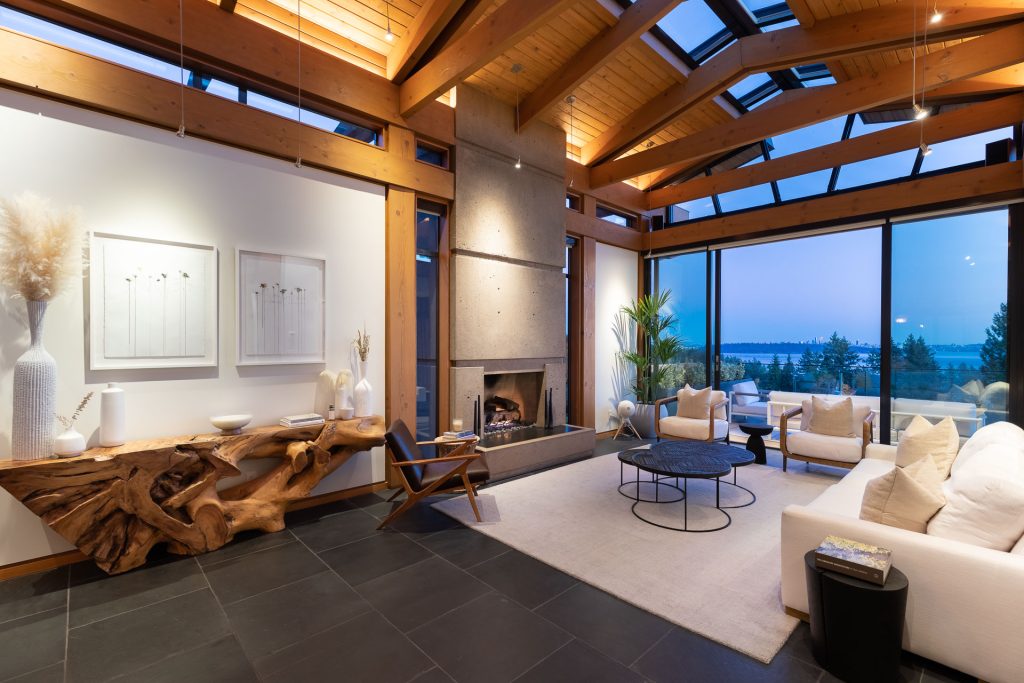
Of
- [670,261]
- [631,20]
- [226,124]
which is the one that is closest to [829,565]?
[631,20]

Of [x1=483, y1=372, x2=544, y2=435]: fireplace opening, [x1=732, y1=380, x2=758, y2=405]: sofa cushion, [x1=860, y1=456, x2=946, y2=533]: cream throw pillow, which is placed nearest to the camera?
[x1=860, y1=456, x2=946, y2=533]: cream throw pillow

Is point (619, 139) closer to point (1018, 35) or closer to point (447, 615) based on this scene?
point (1018, 35)

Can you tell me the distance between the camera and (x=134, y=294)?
328cm

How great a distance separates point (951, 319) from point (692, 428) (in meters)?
3.17

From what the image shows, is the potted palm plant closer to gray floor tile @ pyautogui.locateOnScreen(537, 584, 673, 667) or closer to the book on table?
gray floor tile @ pyautogui.locateOnScreen(537, 584, 673, 667)

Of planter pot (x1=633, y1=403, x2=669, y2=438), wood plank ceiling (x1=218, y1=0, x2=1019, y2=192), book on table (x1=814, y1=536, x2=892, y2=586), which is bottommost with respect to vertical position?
planter pot (x1=633, y1=403, x2=669, y2=438)

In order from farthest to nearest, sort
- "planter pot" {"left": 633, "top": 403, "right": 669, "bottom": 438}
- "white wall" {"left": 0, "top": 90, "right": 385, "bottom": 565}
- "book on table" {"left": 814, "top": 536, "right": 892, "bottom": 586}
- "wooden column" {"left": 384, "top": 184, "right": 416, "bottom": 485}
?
1. "planter pot" {"left": 633, "top": 403, "right": 669, "bottom": 438}
2. "wooden column" {"left": 384, "top": 184, "right": 416, "bottom": 485}
3. "white wall" {"left": 0, "top": 90, "right": 385, "bottom": 565}
4. "book on table" {"left": 814, "top": 536, "right": 892, "bottom": 586}

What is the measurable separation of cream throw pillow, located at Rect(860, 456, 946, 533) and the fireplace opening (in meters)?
4.03

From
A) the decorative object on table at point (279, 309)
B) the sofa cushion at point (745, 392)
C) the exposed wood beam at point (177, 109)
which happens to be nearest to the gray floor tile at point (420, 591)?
the decorative object on table at point (279, 309)

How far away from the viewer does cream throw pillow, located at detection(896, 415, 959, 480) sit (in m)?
3.16

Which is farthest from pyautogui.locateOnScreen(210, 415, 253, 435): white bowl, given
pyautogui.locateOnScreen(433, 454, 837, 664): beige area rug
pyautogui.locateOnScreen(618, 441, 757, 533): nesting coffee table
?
pyautogui.locateOnScreen(618, 441, 757, 533): nesting coffee table

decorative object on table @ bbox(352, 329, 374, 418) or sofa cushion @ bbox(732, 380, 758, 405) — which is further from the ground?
decorative object on table @ bbox(352, 329, 374, 418)

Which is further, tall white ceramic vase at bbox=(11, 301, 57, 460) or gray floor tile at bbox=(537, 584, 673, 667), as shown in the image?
tall white ceramic vase at bbox=(11, 301, 57, 460)

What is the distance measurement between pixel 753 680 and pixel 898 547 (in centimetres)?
91
